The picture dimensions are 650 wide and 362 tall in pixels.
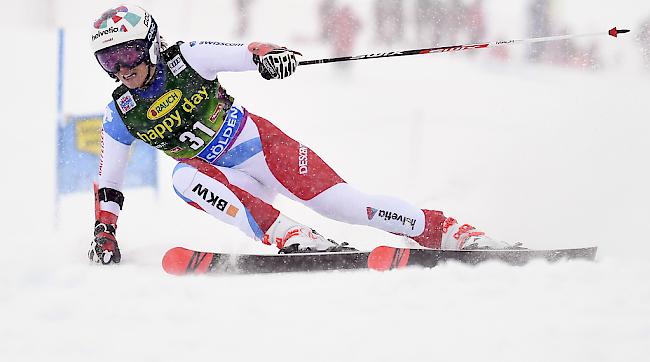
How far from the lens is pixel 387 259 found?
11.0 feet

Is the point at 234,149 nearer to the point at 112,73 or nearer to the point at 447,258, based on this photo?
the point at 112,73

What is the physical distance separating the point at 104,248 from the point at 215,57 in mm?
1046

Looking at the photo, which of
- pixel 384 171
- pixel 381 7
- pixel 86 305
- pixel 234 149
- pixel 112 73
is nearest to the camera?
pixel 86 305

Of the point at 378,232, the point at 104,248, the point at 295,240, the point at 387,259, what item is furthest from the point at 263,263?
the point at 378,232

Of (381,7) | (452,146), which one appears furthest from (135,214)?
(381,7)

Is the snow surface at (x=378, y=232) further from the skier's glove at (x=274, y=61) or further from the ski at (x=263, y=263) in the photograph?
the skier's glove at (x=274, y=61)

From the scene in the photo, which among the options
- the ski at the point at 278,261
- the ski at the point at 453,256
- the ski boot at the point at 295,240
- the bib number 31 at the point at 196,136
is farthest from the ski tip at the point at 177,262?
the ski at the point at 453,256

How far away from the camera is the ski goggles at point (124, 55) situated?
3.55 metres

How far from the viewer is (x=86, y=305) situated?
2812 millimetres

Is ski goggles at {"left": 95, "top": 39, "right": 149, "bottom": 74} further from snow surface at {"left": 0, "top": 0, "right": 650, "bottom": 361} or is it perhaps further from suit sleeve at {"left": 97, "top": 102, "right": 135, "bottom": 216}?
snow surface at {"left": 0, "top": 0, "right": 650, "bottom": 361}

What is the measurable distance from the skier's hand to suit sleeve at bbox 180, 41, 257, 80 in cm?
91

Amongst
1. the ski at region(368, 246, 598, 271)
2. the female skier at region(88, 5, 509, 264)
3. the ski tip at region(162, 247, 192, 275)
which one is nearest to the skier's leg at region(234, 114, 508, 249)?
the female skier at region(88, 5, 509, 264)

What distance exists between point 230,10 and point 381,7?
260cm

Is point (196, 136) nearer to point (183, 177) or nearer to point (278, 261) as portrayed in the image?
point (183, 177)
